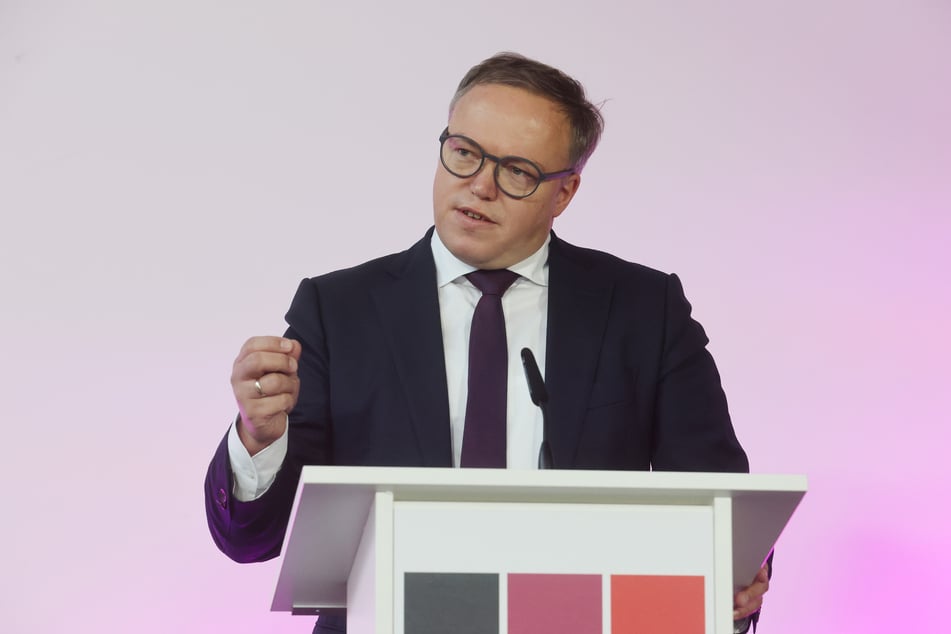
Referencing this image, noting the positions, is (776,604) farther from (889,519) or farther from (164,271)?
(164,271)

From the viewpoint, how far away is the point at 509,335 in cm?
227

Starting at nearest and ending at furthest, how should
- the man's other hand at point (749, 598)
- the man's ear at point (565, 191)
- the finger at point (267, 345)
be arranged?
the finger at point (267, 345), the man's other hand at point (749, 598), the man's ear at point (565, 191)

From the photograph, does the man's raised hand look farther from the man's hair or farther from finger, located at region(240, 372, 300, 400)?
the man's hair

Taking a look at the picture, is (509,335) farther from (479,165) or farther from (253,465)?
(253,465)

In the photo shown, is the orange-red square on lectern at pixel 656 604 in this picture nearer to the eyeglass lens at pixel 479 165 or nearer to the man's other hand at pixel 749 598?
the man's other hand at pixel 749 598

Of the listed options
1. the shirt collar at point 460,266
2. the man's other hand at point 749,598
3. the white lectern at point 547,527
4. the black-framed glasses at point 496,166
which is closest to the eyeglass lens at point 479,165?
the black-framed glasses at point 496,166

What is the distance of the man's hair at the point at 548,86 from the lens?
2391mm

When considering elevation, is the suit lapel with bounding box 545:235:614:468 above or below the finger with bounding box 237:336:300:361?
above

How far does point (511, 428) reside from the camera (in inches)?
84.3

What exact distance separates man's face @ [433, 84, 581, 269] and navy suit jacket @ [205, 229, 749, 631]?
0.09m

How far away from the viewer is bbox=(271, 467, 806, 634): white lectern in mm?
1309

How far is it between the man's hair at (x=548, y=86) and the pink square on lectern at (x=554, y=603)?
4.08 feet

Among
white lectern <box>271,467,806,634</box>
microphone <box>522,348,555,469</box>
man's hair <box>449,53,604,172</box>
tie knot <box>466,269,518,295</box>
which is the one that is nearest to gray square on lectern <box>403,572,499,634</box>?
white lectern <box>271,467,806,634</box>

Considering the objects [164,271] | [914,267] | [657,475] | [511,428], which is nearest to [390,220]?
[164,271]
